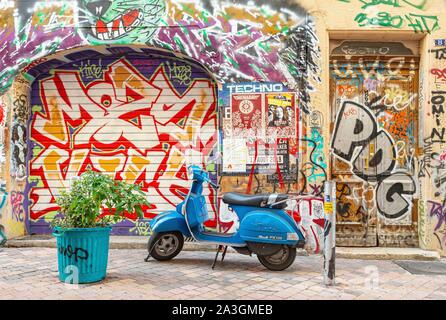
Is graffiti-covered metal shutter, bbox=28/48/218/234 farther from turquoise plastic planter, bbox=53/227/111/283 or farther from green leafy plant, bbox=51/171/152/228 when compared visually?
turquoise plastic planter, bbox=53/227/111/283

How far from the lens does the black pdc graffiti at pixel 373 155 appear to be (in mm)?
7117

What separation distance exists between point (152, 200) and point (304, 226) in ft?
9.48

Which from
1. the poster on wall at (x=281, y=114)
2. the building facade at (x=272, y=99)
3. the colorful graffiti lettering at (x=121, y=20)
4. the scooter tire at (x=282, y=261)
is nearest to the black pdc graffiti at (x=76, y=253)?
the scooter tire at (x=282, y=261)

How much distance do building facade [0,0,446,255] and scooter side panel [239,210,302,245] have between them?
57.8 inches

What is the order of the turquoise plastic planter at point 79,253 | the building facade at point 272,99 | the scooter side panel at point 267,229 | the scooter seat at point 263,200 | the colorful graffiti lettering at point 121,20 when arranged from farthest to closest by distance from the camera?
the colorful graffiti lettering at point 121,20, the building facade at point 272,99, the scooter seat at point 263,200, the scooter side panel at point 267,229, the turquoise plastic planter at point 79,253

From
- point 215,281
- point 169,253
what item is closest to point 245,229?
point 215,281

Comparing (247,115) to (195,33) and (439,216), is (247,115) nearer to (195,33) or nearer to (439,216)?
(195,33)

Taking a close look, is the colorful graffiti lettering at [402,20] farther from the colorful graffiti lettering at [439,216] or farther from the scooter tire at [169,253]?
the scooter tire at [169,253]

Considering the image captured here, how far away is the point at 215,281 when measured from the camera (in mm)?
5199

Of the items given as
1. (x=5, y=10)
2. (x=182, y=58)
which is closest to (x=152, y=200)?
(x=182, y=58)

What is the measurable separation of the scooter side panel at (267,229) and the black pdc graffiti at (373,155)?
229cm

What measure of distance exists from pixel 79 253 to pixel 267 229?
7.97 ft

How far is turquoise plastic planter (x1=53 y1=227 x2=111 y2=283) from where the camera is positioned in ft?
A: 16.1

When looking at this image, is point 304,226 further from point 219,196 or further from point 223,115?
point 223,115
